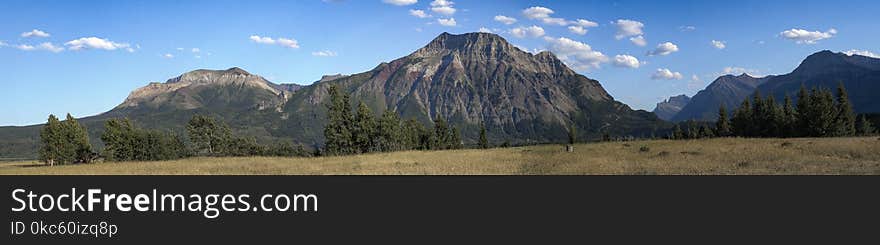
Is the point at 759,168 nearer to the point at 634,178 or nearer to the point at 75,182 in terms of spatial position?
the point at 634,178

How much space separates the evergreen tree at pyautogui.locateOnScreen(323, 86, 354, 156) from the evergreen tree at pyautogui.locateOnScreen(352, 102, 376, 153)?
752 mm

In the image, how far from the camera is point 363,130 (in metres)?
60.5

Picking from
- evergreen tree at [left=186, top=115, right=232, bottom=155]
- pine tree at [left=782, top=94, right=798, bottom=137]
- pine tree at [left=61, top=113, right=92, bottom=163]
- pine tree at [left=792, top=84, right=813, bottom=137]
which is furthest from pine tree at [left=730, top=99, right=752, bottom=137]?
pine tree at [left=61, top=113, right=92, bottom=163]

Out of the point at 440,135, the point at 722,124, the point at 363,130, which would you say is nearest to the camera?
the point at 363,130

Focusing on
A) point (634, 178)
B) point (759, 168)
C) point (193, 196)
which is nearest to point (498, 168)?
point (634, 178)

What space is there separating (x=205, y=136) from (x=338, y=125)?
44.6 m

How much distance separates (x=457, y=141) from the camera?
119250 millimetres

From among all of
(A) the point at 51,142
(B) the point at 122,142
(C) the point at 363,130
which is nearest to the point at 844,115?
(C) the point at 363,130

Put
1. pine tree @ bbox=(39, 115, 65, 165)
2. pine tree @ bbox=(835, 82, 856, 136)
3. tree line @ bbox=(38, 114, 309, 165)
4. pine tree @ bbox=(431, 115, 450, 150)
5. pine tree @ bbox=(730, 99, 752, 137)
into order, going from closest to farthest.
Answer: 1. pine tree @ bbox=(39, 115, 65, 165)
2. tree line @ bbox=(38, 114, 309, 165)
3. pine tree @ bbox=(835, 82, 856, 136)
4. pine tree @ bbox=(730, 99, 752, 137)
5. pine tree @ bbox=(431, 115, 450, 150)

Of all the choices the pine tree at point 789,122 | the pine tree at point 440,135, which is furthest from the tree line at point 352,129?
the pine tree at point 789,122

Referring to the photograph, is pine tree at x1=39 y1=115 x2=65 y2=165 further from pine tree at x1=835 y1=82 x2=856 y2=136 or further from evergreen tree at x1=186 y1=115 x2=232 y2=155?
pine tree at x1=835 y1=82 x2=856 y2=136

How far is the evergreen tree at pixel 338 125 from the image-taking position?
57.9 m

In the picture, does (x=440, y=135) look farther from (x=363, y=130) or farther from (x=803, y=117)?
(x=803, y=117)

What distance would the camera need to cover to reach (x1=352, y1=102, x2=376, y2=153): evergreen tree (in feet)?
196
